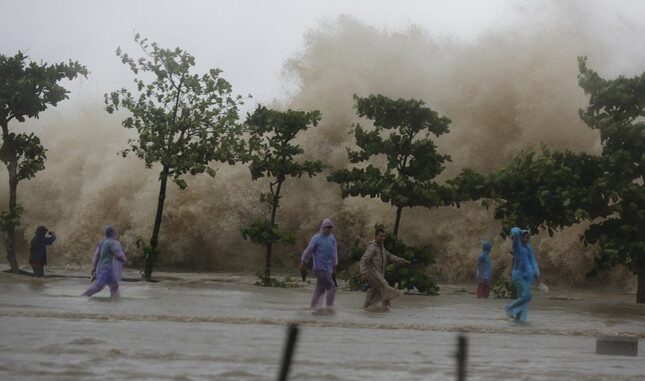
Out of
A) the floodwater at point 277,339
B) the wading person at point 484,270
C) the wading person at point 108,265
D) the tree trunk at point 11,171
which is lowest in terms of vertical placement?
the floodwater at point 277,339

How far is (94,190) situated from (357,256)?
26.2 m

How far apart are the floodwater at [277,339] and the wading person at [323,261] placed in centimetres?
42

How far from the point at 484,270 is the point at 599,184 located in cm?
361

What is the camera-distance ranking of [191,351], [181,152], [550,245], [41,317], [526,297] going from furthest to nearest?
[550,245]
[181,152]
[526,297]
[41,317]
[191,351]

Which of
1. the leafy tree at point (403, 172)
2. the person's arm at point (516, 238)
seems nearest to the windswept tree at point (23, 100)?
the leafy tree at point (403, 172)

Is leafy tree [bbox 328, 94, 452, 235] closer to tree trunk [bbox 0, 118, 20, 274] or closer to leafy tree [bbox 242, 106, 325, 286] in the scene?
leafy tree [bbox 242, 106, 325, 286]

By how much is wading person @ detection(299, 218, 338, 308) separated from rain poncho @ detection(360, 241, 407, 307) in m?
0.59

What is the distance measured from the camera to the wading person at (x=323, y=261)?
→ 62.6 feet

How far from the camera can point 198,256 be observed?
149ft

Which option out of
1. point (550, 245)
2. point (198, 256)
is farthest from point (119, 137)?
point (550, 245)

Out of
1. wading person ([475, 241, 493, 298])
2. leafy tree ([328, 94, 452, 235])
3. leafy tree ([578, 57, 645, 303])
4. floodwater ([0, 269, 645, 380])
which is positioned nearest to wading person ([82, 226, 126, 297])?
floodwater ([0, 269, 645, 380])

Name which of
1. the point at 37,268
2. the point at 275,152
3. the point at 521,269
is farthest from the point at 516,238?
the point at 37,268

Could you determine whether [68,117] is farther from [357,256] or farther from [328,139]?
[357,256]

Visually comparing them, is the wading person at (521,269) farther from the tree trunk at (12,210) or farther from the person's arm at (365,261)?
the tree trunk at (12,210)
